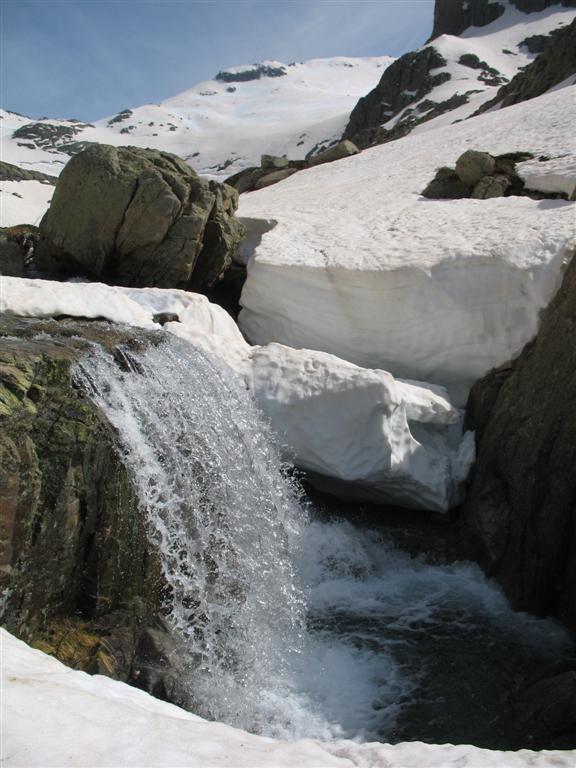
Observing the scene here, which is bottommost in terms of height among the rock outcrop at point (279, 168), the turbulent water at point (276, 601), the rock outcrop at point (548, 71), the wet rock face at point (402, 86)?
the turbulent water at point (276, 601)

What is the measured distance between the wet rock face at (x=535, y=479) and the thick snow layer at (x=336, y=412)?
0.77m

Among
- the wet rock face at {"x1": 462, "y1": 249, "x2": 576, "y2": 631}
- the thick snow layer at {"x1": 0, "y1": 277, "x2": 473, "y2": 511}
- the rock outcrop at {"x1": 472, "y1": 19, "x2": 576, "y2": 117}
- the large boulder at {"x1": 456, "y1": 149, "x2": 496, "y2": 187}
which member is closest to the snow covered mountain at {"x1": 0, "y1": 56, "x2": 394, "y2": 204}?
the rock outcrop at {"x1": 472, "y1": 19, "x2": 576, "y2": 117}

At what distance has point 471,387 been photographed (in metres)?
10.2

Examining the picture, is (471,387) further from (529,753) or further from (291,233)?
(529,753)

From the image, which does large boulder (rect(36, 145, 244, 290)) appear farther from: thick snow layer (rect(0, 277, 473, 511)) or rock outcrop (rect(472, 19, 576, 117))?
rock outcrop (rect(472, 19, 576, 117))

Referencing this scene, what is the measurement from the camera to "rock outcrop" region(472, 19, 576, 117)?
1097 inches

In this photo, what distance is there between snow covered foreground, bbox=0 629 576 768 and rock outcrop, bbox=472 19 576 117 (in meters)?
29.4

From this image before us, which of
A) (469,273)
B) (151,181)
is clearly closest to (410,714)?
(469,273)

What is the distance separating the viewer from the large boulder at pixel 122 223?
443 inches

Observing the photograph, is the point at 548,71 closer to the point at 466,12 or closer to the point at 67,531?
the point at 67,531

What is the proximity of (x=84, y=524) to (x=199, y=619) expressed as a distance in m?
1.60

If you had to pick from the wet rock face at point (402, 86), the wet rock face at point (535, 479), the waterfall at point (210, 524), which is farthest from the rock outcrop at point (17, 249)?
the wet rock face at point (402, 86)

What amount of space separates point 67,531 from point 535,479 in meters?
5.46

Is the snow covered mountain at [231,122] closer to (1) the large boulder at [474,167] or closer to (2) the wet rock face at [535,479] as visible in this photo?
(1) the large boulder at [474,167]
